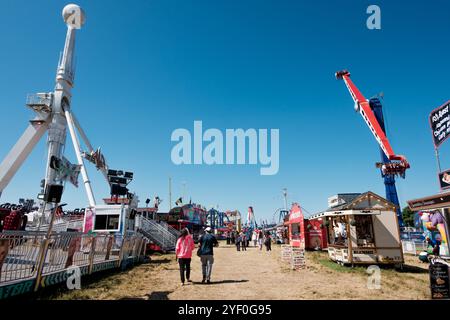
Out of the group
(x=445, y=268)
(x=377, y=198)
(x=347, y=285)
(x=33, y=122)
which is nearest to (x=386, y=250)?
(x=377, y=198)

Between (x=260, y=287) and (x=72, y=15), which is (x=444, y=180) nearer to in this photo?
(x=260, y=287)

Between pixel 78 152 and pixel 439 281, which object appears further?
pixel 78 152

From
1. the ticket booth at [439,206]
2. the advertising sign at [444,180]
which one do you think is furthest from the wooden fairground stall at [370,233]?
the advertising sign at [444,180]

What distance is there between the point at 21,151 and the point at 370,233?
106 ft

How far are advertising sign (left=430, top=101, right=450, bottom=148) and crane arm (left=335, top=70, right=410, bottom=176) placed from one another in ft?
86.2

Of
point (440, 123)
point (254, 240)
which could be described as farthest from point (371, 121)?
point (440, 123)

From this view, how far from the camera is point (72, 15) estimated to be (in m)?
35.8

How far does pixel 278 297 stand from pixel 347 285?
2.80 metres

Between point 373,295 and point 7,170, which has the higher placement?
point 7,170

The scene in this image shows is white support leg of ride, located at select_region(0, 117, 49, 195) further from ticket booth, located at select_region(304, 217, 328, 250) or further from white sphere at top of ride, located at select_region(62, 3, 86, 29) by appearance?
ticket booth, located at select_region(304, 217, 328, 250)

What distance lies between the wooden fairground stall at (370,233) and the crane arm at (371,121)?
26558 mm

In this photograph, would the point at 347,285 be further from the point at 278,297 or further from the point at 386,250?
the point at 386,250
